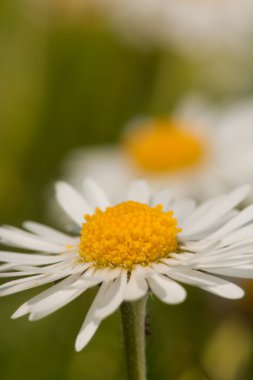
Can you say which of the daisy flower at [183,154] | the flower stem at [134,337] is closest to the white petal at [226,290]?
the flower stem at [134,337]

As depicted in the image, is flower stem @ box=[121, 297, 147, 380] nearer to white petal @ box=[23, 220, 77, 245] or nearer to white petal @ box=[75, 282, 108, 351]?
white petal @ box=[75, 282, 108, 351]

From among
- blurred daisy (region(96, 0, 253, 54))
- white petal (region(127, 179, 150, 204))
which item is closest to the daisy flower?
blurred daisy (region(96, 0, 253, 54))

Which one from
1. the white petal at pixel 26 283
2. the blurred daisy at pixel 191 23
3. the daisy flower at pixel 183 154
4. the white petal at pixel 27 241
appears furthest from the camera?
the blurred daisy at pixel 191 23

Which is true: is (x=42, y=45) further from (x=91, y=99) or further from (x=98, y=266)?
(x=98, y=266)

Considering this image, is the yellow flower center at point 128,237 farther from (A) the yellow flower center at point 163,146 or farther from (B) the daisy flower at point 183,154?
(A) the yellow flower center at point 163,146

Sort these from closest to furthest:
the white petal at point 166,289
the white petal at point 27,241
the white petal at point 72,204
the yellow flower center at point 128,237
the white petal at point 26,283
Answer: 1. the white petal at point 166,289
2. the white petal at point 26,283
3. the yellow flower center at point 128,237
4. the white petal at point 27,241
5. the white petal at point 72,204

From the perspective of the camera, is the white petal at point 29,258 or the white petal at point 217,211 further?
the white petal at point 217,211

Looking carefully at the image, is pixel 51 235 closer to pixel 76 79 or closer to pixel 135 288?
pixel 135 288
